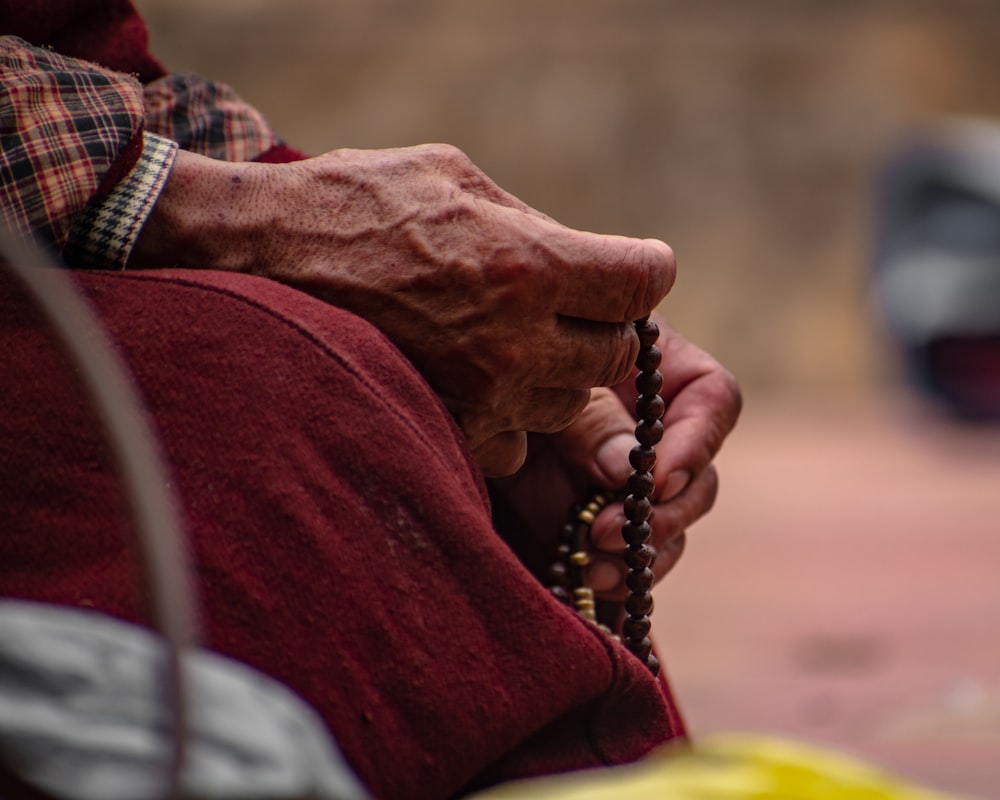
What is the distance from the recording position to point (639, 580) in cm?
106

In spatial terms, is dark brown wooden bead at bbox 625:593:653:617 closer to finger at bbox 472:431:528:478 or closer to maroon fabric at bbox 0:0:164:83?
finger at bbox 472:431:528:478

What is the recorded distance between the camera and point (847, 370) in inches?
348

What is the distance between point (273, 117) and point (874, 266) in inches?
158

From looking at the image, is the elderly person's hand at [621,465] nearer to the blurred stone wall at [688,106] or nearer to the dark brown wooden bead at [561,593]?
the dark brown wooden bead at [561,593]

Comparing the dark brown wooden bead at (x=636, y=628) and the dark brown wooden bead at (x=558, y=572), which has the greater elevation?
the dark brown wooden bead at (x=636, y=628)

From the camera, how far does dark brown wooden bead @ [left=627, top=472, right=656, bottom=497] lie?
1.04 metres

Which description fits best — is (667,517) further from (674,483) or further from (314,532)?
(314,532)

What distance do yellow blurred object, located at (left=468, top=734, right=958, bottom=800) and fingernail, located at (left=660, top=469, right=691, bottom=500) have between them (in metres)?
0.50

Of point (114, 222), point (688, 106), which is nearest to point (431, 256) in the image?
point (114, 222)

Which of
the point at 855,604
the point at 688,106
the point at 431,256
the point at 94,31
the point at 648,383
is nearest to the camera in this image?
the point at 431,256

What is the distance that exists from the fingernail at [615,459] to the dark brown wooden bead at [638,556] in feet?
0.34

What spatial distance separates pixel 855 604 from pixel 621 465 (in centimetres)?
287

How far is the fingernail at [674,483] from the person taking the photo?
1157 millimetres

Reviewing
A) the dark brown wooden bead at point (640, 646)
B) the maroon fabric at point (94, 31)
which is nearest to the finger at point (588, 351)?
the dark brown wooden bead at point (640, 646)
